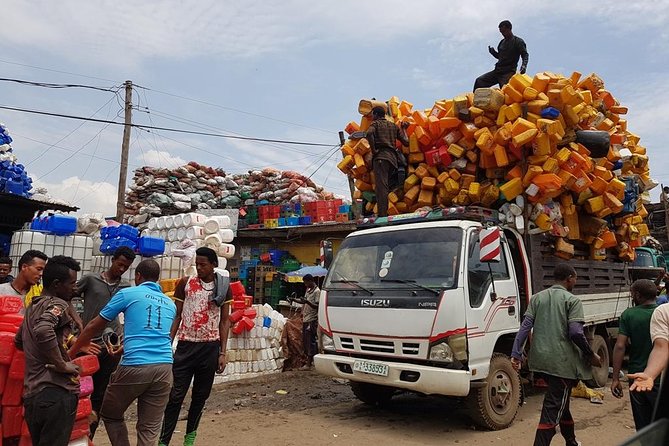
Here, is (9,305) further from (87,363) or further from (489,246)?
(489,246)

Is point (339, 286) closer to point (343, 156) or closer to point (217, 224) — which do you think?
point (343, 156)

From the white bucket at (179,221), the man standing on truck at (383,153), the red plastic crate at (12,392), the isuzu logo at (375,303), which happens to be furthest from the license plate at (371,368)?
the white bucket at (179,221)

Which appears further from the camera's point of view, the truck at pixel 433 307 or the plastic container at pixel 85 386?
the truck at pixel 433 307

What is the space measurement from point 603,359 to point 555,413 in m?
3.99

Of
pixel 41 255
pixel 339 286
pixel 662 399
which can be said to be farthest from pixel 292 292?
pixel 662 399

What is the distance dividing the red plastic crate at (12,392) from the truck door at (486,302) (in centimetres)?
377

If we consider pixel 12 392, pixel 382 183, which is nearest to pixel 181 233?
pixel 382 183

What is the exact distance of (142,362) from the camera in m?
3.66

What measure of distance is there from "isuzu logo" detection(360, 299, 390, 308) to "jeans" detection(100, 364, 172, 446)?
7.29 ft

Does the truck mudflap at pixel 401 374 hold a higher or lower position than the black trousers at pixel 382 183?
lower

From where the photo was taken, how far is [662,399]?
1.49m

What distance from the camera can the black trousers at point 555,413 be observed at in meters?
4.20

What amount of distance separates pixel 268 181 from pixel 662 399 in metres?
18.0

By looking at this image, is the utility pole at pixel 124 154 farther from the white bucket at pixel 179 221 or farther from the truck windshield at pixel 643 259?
the truck windshield at pixel 643 259
